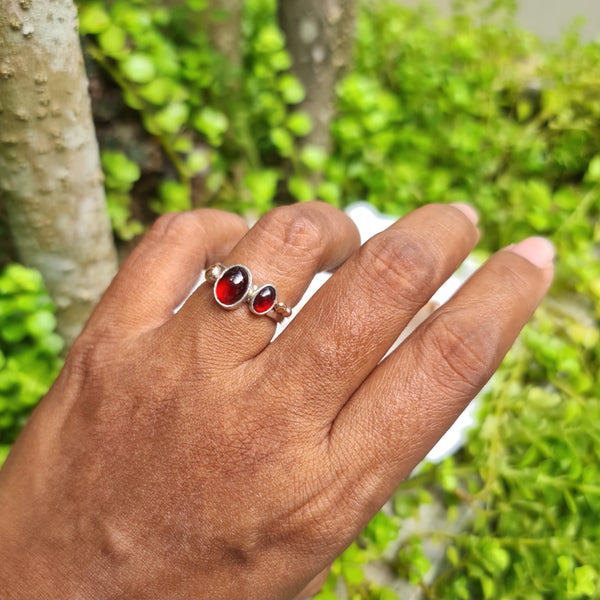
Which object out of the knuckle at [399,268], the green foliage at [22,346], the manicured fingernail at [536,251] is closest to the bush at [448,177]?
the green foliage at [22,346]

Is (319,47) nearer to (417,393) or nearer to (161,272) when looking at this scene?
(161,272)

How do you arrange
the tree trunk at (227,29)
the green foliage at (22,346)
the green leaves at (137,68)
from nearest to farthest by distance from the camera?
the green foliage at (22,346) → the green leaves at (137,68) → the tree trunk at (227,29)

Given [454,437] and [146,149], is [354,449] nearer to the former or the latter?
[454,437]

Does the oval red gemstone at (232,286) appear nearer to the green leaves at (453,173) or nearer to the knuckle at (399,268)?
the knuckle at (399,268)

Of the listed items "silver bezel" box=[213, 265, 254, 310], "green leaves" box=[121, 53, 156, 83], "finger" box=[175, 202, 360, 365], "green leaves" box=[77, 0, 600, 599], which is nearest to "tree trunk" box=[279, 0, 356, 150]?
"green leaves" box=[77, 0, 600, 599]

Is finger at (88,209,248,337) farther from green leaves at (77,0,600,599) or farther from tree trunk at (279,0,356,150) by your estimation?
tree trunk at (279,0,356,150)

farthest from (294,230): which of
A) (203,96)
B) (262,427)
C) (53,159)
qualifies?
(203,96)

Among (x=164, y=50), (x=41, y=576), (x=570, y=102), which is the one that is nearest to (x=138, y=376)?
(x=41, y=576)
